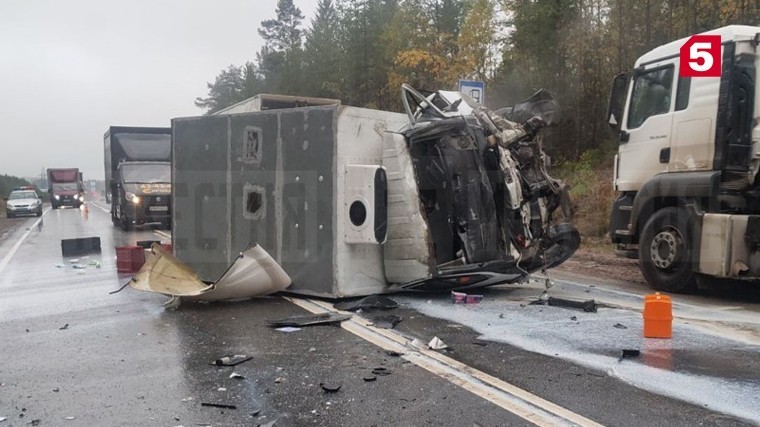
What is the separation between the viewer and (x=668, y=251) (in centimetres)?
730

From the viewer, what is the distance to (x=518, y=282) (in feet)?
24.3

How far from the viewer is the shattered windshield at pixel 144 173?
744 inches

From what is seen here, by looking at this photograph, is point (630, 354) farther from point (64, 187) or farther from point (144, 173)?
point (64, 187)

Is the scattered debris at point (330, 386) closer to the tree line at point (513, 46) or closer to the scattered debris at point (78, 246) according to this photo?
the scattered debris at point (78, 246)

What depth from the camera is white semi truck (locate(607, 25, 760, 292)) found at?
262 inches

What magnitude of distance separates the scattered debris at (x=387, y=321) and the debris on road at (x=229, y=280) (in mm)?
1478

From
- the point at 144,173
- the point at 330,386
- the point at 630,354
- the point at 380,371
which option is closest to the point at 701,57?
the point at 630,354

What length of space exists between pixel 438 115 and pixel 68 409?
494 cm

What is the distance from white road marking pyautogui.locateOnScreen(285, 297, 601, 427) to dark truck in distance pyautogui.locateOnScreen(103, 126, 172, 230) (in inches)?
568

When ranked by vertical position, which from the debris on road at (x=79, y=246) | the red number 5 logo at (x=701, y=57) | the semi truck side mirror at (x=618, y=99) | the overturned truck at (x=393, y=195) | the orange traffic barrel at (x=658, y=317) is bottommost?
the debris on road at (x=79, y=246)

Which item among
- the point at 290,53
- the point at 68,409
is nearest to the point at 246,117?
the point at 68,409

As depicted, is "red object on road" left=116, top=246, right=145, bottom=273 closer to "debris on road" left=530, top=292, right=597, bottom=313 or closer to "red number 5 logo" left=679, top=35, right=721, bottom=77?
"debris on road" left=530, top=292, right=597, bottom=313

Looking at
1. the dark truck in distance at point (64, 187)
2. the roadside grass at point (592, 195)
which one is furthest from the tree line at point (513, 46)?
the dark truck in distance at point (64, 187)

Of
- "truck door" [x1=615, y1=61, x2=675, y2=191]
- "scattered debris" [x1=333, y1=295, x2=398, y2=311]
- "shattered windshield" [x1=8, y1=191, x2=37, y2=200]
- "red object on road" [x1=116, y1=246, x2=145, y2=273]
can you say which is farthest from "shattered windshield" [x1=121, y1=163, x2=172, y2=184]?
"shattered windshield" [x1=8, y1=191, x2=37, y2=200]
